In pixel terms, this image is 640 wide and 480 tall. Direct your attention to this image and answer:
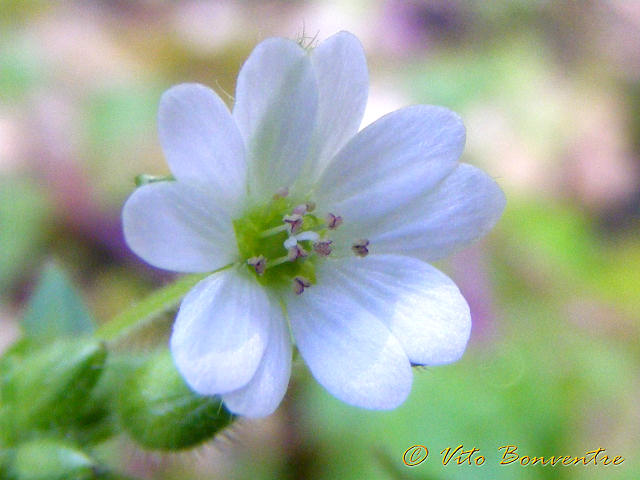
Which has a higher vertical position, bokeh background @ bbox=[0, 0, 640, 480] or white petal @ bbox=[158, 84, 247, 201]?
white petal @ bbox=[158, 84, 247, 201]

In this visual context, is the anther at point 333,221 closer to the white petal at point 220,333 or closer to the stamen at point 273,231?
the stamen at point 273,231

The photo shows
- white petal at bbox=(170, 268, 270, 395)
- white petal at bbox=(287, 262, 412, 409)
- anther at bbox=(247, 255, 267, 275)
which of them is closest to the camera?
white petal at bbox=(170, 268, 270, 395)

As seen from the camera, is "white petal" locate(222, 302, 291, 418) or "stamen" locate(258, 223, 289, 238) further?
"stamen" locate(258, 223, 289, 238)

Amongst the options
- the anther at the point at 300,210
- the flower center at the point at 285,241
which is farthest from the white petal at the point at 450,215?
the anther at the point at 300,210

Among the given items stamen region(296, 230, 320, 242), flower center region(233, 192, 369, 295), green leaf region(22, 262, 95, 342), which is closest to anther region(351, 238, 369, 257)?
flower center region(233, 192, 369, 295)

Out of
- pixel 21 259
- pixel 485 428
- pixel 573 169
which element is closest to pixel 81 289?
pixel 21 259

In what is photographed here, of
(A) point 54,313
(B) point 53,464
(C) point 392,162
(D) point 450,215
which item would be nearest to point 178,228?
(C) point 392,162

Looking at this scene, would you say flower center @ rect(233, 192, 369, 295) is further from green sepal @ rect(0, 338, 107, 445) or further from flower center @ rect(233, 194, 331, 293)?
green sepal @ rect(0, 338, 107, 445)

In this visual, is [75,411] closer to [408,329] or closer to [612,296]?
[408,329]
